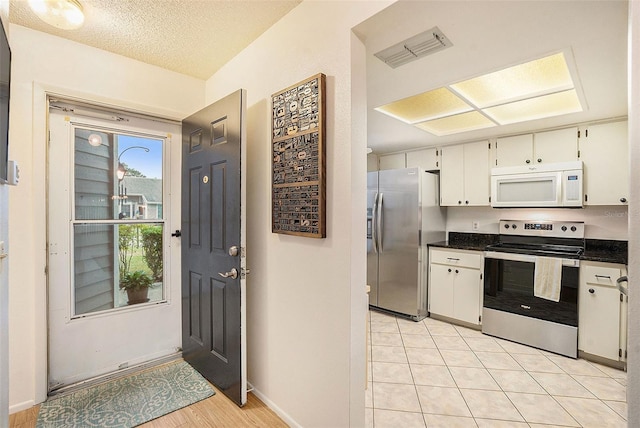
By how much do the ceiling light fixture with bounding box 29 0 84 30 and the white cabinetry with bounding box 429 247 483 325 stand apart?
12.5 feet

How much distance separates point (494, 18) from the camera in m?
1.49

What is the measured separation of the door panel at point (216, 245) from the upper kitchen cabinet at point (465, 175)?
9.65 feet

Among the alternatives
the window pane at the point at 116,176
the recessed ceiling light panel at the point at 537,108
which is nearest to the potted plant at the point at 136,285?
the window pane at the point at 116,176

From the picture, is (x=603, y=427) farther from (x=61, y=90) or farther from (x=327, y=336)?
(x=61, y=90)

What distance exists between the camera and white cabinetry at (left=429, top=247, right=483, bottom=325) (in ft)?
11.0

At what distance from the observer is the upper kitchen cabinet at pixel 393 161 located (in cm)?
436

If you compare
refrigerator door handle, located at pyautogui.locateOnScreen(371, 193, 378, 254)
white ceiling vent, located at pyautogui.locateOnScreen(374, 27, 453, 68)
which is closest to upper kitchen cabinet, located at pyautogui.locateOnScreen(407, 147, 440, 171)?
refrigerator door handle, located at pyautogui.locateOnScreen(371, 193, 378, 254)

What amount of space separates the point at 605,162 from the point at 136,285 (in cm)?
442

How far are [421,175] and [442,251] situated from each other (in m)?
0.97

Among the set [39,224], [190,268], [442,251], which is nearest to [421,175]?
[442,251]

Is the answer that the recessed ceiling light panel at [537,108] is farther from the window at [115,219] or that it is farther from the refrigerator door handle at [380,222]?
the window at [115,219]

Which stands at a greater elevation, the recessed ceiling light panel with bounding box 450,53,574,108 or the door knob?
the recessed ceiling light panel with bounding box 450,53,574,108

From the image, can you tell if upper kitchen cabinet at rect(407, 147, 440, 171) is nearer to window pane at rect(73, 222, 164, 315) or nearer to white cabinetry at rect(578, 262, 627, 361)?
white cabinetry at rect(578, 262, 627, 361)

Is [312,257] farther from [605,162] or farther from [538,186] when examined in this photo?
[605,162]
